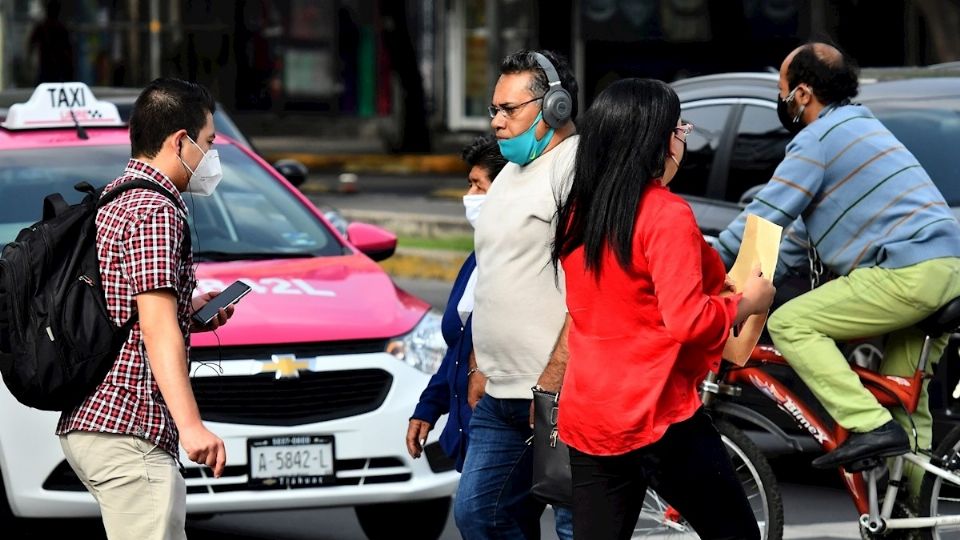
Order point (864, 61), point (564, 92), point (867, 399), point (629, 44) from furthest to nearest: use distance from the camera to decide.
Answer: point (629, 44) < point (864, 61) < point (867, 399) < point (564, 92)

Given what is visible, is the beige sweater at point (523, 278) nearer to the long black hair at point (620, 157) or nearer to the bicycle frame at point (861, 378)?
the long black hair at point (620, 157)

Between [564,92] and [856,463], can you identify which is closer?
[564,92]

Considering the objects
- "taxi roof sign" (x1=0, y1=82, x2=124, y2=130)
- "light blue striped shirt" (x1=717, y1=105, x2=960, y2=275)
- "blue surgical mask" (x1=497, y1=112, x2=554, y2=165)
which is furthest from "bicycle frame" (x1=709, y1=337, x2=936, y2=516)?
"taxi roof sign" (x1=0, y1=82, x2=124, y2=130)

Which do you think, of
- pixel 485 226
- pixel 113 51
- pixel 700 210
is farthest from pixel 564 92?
pixel 113 51

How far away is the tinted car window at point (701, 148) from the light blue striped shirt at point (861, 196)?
227cm

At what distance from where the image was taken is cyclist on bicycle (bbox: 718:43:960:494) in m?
6.08

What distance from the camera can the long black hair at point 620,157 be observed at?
14.5 ft

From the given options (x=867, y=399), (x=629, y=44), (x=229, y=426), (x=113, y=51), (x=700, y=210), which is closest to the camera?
(x=867, y=399)

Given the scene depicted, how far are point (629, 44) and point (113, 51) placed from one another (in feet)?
35.0

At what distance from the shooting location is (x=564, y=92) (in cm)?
501

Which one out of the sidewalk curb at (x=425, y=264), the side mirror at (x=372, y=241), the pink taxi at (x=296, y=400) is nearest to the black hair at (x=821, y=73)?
the pink taxi at (x=296, y=400)

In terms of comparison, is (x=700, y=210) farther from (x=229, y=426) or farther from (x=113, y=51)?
(x=113, y=51)

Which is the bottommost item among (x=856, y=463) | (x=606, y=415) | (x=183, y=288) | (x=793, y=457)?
(x=793, y=457)

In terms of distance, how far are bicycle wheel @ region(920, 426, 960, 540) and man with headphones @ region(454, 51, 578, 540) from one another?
1.53 meters
